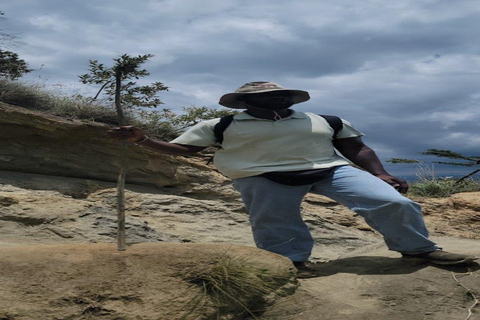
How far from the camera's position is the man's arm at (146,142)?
3.85m

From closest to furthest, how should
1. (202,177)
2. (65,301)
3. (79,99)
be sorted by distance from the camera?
(65,301) → (202,177) → (79,99)

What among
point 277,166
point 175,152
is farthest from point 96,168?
point 277,166

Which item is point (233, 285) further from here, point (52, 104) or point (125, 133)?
point (52, 104)

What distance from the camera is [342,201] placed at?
4.39 meters

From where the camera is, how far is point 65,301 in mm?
2924

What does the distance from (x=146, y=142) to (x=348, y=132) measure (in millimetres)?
1683

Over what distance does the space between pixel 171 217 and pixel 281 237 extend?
220 cm

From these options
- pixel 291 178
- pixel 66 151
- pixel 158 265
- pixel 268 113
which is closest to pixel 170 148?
pixel 268 113

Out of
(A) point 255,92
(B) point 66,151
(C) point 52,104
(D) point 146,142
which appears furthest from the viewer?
(C) point 52,104

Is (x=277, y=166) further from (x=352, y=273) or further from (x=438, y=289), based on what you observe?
(x=438, y=289)

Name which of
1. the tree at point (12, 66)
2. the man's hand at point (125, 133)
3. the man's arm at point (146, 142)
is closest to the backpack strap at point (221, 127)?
the man's arm at point (146, 142)

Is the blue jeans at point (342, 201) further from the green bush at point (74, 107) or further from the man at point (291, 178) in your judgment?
the green bush at point (74, 107)

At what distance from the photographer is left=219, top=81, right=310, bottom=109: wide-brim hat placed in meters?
4.55

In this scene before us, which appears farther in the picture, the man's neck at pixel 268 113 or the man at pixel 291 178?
the man's neck at pixel 268 113
